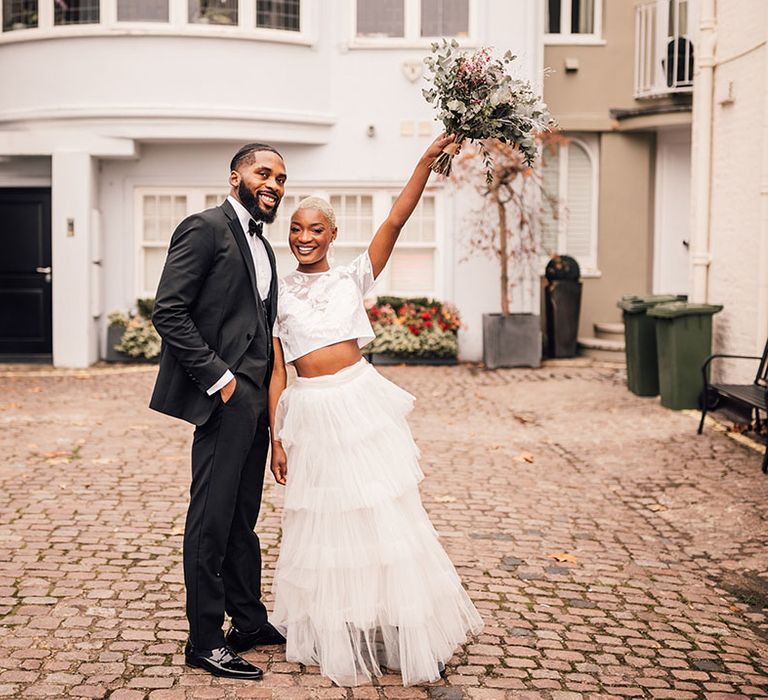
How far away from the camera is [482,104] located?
4.61m

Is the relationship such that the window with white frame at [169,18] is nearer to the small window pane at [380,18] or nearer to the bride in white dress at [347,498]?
the small window pane at [380,18]

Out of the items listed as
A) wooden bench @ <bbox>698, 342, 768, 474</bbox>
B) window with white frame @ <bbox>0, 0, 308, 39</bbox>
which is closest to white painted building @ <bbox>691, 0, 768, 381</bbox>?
wooden bench @ <bbox>698, 342, 768, 474</bbox>

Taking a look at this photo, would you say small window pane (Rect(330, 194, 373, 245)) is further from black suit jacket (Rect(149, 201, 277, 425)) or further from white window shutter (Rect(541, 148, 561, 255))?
black suit jacket (Rect(149, 201, 277, 425))

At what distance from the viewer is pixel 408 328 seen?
1636cm

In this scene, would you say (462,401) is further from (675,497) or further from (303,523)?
(303,523)

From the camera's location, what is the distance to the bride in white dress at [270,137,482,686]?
461 centimetres

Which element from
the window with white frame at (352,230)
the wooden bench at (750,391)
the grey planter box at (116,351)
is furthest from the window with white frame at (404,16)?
the wooden bench at (750,391)

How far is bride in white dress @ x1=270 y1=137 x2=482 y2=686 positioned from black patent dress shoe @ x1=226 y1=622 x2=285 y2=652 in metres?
0.14

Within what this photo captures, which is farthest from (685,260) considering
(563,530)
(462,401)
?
(563,530)

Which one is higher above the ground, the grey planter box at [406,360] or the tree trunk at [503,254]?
the tree trunk at [503,254]

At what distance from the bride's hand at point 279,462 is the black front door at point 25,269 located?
12.9m

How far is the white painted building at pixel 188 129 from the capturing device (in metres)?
15.9

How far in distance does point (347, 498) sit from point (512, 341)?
11608 millimetres

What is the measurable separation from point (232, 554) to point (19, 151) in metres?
12.5
